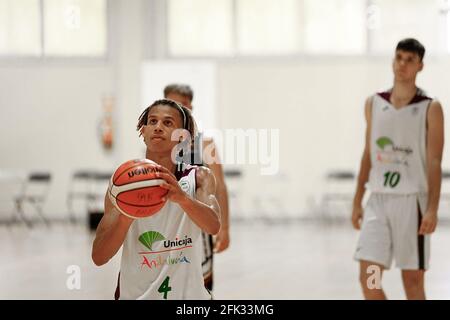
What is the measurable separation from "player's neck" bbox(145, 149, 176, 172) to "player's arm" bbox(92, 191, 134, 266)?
0.62 ft

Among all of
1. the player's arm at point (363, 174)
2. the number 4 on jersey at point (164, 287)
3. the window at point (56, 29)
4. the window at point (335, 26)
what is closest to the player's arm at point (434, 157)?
the player's arm at point (363, 174)

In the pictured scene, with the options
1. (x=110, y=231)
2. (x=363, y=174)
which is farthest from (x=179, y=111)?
(x=363, y=174)

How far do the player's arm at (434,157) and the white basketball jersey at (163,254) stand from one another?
1.86 metres

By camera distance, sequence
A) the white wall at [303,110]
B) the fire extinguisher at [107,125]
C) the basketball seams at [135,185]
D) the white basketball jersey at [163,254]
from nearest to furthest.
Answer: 1. the basketball seams at [135,185]
2. the white basketball jersey at [163,254]
3. the white wall at [303,110]
4. the fire extinguisher at [107,125]

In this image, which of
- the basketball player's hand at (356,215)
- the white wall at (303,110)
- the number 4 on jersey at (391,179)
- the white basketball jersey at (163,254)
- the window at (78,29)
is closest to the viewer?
the white basketball jersey at (163,254)

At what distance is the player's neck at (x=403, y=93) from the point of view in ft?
14.0

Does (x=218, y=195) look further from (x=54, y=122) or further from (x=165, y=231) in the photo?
(x=54, y=122)

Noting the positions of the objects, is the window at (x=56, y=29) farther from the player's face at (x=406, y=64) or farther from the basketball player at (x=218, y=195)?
the player's face at (x=406, y=64)

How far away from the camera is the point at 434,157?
13.6 feet

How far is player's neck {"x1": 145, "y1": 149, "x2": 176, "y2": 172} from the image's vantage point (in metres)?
2.53

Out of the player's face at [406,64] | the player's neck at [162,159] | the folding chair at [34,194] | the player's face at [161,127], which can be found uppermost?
the player's face at [406,64]

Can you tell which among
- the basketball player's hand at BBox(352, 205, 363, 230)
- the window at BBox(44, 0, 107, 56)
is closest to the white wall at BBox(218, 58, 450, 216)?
the window at BBox(44, 0, 107, 56)

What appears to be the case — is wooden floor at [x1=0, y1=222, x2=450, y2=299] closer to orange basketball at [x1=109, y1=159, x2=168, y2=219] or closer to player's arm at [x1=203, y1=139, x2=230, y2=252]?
player's arm at [x1=203, y1=139, x2=230, y2=252]

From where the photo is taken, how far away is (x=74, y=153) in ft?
50.1
